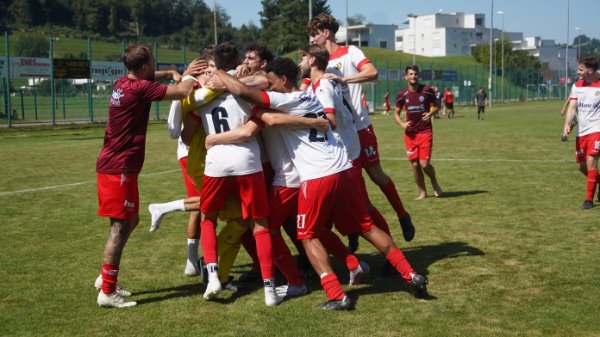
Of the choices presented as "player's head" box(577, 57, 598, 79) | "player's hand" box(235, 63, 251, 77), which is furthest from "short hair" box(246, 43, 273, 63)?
"player's head" box(577, 57, 598, 79)

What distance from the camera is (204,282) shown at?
6.35 meters

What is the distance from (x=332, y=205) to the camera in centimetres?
585

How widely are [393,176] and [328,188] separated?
944 cm

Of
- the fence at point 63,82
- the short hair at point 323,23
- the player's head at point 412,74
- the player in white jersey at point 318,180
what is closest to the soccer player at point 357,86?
the short hair at point 323,23

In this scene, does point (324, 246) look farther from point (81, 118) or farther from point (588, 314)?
point (81, 118)

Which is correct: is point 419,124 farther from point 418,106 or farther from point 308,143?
point 308,143

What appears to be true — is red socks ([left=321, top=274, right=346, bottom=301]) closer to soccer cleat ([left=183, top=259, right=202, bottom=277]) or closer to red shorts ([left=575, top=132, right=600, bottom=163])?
soccer cleat ([left=183, top=259, right=202, bottom=277])

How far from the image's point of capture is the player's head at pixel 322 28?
25.1 ft

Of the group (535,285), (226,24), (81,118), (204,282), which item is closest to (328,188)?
(204,282)

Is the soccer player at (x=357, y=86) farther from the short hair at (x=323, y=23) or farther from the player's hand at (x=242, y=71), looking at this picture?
the player's hand at (x=242, y=71)

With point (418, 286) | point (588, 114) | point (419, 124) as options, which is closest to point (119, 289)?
point (418, 286)

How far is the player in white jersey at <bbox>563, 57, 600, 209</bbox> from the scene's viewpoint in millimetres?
10849

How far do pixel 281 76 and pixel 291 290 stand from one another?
1982mm

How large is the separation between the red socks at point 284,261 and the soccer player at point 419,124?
609 centimetres
